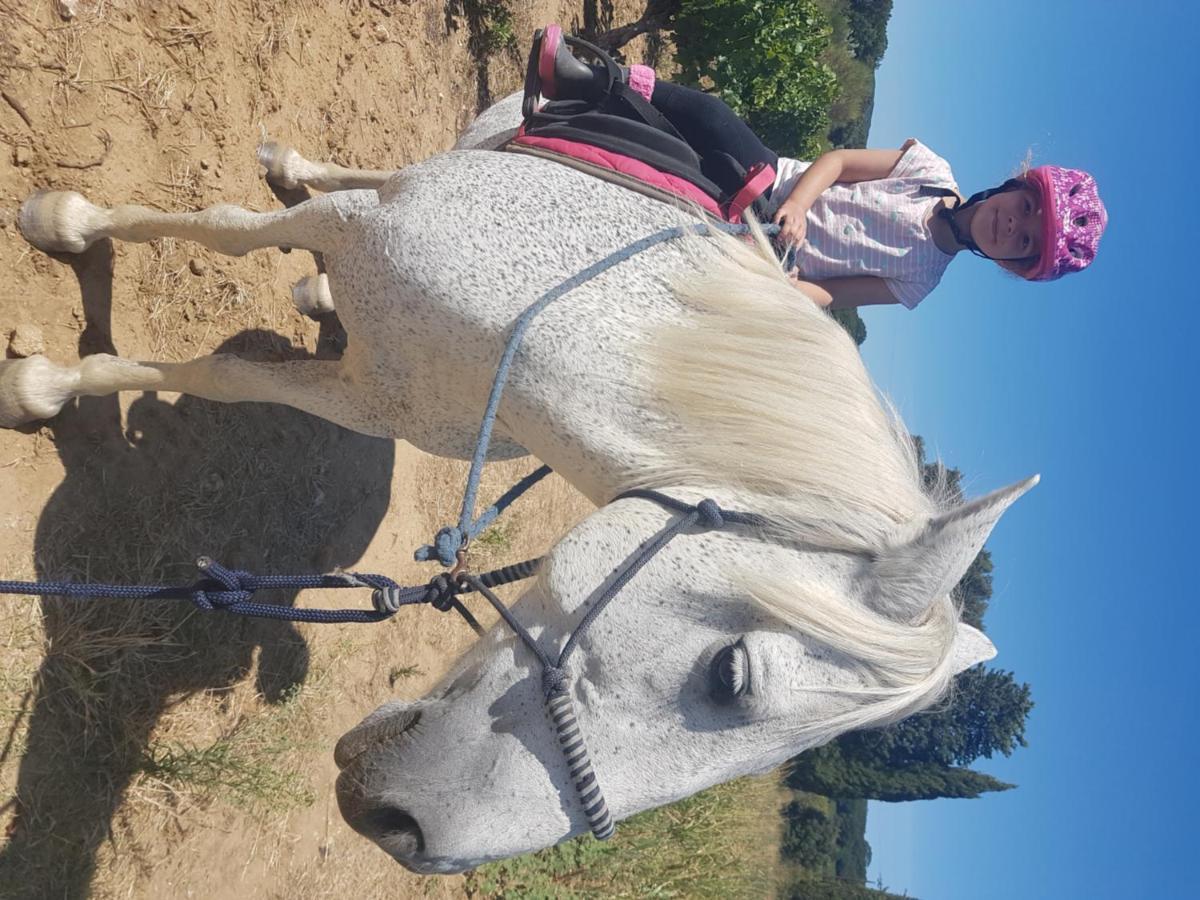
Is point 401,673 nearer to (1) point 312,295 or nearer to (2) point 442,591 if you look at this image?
(1) point 312,295

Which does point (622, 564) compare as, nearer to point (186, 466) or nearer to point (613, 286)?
point (613, 286)

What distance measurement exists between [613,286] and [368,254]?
0.64m

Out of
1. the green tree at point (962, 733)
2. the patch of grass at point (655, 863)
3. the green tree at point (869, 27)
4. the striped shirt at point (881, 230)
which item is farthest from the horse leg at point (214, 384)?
the green tree at point (869, 27)

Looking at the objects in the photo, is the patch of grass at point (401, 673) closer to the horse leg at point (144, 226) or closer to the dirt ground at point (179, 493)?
the dirt ground at point (179, 493)

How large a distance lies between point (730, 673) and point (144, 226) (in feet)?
7.50

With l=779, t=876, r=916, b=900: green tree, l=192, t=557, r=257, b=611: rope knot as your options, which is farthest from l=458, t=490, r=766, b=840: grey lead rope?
l=779, t=876, r=916, b=900: green tree

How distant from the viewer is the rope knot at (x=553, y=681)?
141 centimetres

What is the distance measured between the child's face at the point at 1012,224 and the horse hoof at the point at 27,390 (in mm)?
3267

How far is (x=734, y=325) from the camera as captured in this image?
1.72m

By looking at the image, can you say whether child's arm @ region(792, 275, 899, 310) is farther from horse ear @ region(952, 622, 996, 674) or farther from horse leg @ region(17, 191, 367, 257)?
horse leg @ region(17, 191, 367, 257)

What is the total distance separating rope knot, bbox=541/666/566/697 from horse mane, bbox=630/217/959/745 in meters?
0.38

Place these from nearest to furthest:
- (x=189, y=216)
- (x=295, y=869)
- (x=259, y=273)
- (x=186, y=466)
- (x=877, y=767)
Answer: (x=189, y=216), (x=186, y=466), (x=259, y=273), (x=295, y=869), (x=877, y=767)

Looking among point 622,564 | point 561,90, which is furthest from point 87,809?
point 561,90

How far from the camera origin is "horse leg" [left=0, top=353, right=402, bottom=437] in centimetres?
217
